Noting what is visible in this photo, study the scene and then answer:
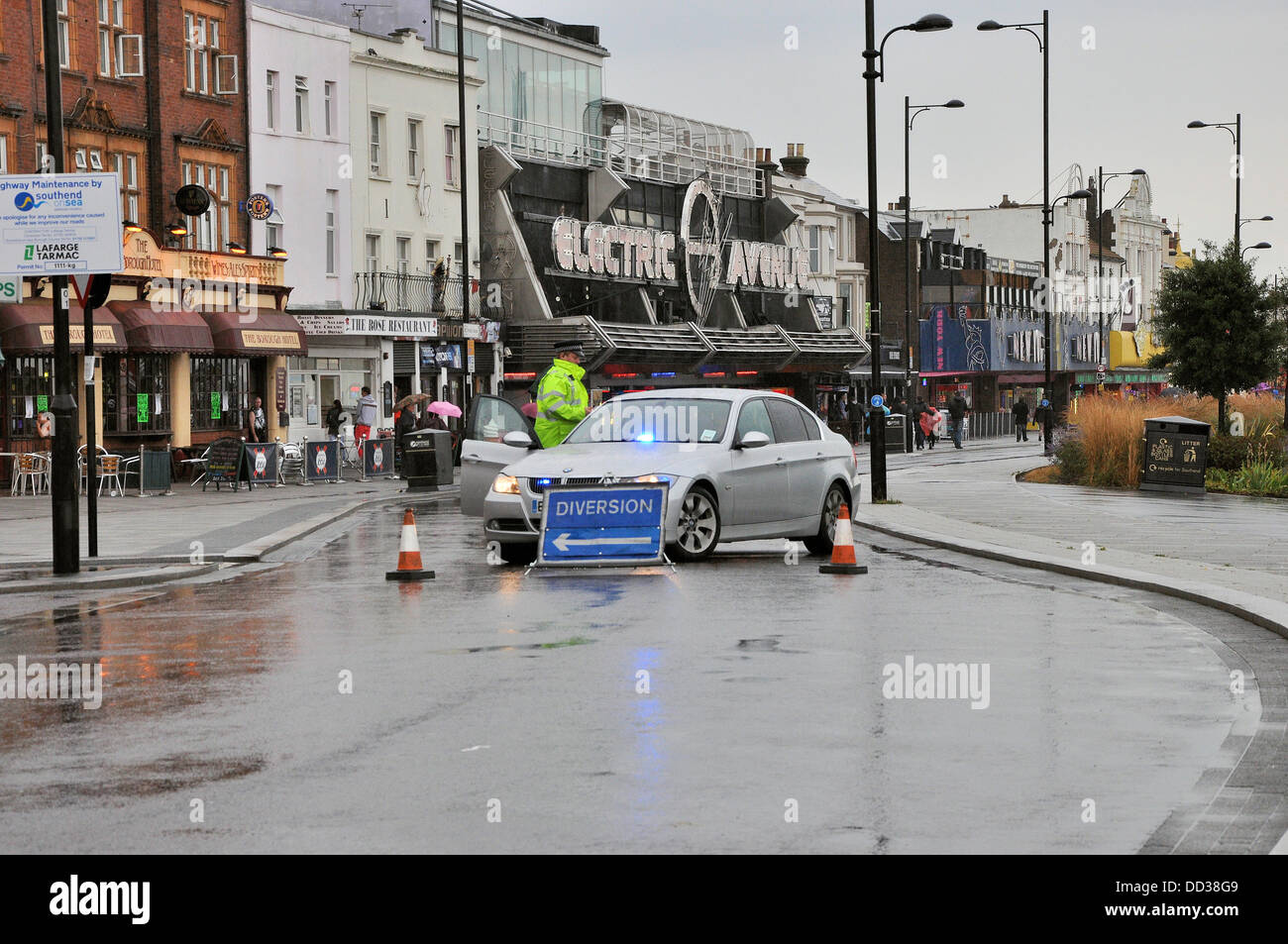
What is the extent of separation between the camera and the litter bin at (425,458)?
3666cm

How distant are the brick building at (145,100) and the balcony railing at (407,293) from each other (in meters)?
5.70

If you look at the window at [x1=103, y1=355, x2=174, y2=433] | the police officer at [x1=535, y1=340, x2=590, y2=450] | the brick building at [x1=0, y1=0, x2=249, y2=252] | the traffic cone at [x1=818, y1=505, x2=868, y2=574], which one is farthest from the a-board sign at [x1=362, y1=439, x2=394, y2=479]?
the traffic cone at [x1=818, y1=505, x2=868, y2=574]

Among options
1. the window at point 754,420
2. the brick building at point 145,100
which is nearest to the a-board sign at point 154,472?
the brick building at point 145,100

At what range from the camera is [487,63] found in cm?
6038

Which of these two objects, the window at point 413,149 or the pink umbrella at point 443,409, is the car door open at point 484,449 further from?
the window at point 413,149

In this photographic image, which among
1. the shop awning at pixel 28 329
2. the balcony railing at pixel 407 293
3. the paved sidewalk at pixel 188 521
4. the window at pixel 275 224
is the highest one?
the window at pixel 275 224

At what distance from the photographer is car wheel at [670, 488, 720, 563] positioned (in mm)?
17438

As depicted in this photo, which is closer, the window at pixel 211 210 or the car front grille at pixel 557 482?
the car front grille at pixel 557 482

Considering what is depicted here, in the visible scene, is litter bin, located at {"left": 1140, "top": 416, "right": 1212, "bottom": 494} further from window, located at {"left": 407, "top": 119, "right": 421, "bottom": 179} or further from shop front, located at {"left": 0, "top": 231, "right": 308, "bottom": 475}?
window, located at {"left": 407, "top": 119, "right": 421, "bottom": 179}

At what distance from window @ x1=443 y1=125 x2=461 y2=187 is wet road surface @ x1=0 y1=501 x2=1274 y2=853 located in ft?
138

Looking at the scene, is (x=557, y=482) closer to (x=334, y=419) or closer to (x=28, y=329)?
(x=28, y=329)

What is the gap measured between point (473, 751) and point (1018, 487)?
2618 centimetres
